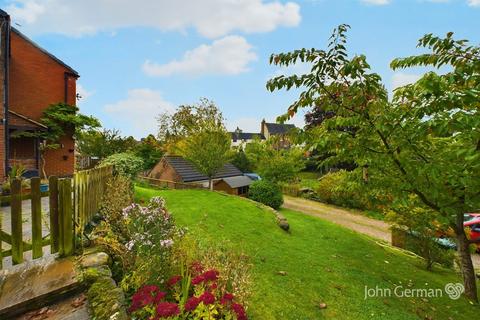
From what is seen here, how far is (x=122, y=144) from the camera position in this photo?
29609mm

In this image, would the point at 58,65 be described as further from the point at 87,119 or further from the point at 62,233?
the point at 62,233

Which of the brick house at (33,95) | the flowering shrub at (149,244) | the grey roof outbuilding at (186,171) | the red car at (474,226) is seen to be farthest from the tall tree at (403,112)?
the grey roof outbuilding at (186,171)

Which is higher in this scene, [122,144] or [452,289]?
[122,144]

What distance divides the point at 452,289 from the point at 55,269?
9148 mm

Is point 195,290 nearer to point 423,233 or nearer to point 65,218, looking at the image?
point 65,218

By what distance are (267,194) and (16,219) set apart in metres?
17.3

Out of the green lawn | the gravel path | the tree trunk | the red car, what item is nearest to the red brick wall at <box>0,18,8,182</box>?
the green lawn

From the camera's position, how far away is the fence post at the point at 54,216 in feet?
Answer: 14.6

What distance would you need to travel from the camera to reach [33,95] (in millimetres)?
16828

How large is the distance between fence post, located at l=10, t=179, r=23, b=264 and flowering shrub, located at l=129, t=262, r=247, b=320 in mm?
2189

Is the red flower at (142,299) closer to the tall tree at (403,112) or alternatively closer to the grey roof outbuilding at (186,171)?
the tall tree at (403,112)

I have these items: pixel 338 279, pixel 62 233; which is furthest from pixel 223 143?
pixel 62 233

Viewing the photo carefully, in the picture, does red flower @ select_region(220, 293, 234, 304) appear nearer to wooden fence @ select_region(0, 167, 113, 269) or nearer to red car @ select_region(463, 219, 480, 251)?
wooden fence @ select_region(0, 167, 113, 269)

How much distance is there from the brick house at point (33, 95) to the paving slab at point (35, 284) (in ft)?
39.3
